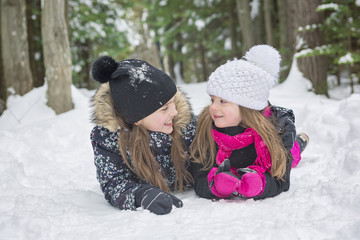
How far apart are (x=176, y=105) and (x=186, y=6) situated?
933 centimetres

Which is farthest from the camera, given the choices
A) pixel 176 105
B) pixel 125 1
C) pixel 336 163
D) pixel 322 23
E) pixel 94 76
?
pixel 125 1

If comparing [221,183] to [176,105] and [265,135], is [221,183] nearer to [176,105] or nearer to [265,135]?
[265,135]

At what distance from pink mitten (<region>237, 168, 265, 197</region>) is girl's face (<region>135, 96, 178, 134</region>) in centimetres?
71

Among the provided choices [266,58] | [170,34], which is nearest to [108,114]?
[266,58]

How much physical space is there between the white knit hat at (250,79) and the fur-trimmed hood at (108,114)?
37 centimetres

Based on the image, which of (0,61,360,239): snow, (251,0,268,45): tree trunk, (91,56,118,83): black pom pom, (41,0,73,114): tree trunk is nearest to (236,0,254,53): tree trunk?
(251,0,268,45): tree trunk

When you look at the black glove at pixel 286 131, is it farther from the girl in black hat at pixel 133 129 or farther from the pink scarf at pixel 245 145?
the girl in black hat at pixel 133 129

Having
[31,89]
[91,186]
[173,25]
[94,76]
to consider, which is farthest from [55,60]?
[173,25]

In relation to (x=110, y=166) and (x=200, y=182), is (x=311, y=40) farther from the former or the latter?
(x=110, y=166)

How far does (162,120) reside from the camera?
260 centimetres

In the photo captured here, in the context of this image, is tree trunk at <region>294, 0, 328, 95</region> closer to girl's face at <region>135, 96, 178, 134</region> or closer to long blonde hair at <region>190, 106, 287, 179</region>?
long blonde hair at <region>190, 106, 287, 179</region>

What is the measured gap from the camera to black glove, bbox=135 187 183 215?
83.0 inches

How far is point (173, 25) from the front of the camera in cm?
1398

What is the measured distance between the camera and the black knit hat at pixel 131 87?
2.44 m
